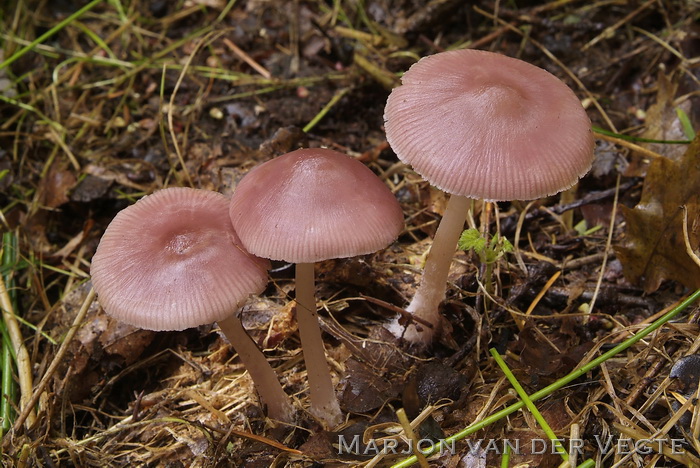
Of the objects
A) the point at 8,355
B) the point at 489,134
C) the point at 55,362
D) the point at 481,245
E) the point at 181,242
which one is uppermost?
the point at 489,134

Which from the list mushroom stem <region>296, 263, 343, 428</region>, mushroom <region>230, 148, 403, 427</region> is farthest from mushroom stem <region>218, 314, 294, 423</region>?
mushroom <region>230, 148, 403, 427</region>

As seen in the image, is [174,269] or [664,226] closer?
[174,269]

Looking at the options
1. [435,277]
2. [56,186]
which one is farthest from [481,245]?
[56,186]

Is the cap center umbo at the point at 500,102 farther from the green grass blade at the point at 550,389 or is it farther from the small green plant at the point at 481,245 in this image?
the green grass blade at the point at 550,389

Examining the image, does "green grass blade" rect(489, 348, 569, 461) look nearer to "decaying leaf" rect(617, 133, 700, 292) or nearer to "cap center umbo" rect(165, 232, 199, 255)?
"decaying leaf" rect(617, 133, 700, 292)

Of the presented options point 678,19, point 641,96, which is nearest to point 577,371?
point 641,96

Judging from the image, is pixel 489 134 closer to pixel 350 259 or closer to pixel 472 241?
pixel 472 241

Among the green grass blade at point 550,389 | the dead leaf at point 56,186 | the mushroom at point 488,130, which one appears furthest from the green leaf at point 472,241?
the dead leaf at point 56,186
